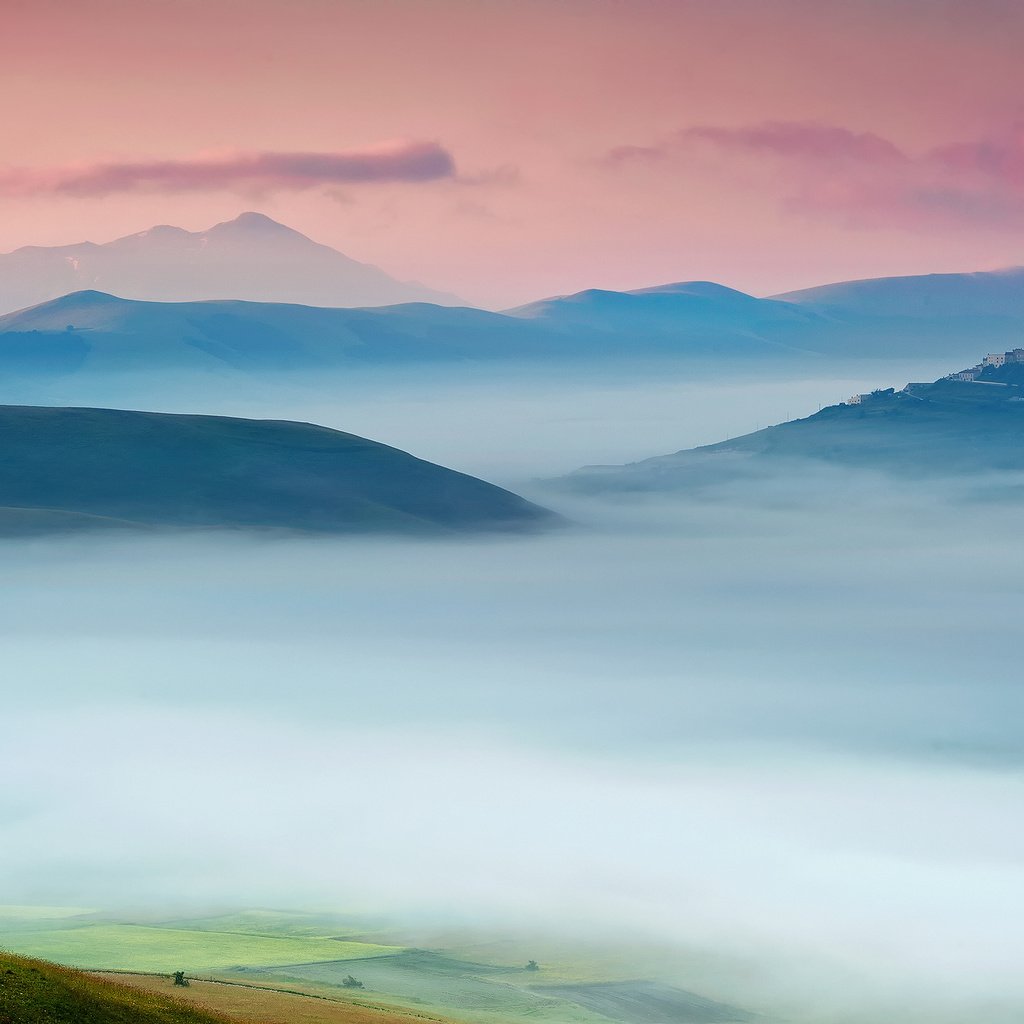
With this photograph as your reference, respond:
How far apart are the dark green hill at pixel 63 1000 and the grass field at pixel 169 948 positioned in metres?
64.8

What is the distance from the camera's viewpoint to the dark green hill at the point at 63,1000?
2847 inches

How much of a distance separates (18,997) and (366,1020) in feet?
128

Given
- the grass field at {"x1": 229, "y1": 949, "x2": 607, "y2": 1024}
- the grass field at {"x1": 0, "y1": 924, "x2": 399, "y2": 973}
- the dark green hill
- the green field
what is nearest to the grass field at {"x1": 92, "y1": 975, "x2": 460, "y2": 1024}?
the green field

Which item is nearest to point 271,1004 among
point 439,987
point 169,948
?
point 439,987

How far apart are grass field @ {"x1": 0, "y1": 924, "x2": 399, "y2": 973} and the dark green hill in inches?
2551

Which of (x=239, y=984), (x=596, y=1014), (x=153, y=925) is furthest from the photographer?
(x=153, y=925)

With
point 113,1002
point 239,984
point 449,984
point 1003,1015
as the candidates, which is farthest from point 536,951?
point 113,1002

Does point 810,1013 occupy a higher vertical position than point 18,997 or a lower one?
lower

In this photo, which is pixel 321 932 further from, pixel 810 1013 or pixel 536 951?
pixel 810 1013

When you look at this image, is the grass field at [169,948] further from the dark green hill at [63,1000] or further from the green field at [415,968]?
the dark green hill at [63,1000]

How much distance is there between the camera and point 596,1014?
152 m

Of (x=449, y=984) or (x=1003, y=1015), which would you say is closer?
(x=449, y=984)

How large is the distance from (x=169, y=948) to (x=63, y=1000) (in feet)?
298

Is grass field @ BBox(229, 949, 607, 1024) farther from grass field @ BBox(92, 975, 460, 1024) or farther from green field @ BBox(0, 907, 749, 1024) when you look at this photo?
grass field @ BBox(92, 975, 460, 1024)
